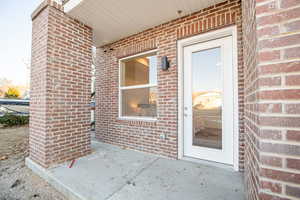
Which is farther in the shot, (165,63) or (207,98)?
(165,63)

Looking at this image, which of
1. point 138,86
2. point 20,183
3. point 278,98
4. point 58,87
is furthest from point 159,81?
point 20,183

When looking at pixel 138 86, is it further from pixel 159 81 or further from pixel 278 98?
pixel 278 98

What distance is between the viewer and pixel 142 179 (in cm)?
192

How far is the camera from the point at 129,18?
8.63ft

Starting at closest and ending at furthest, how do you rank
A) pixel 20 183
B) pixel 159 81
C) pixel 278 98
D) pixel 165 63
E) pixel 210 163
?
pixel 278 98, pixel 20 183, pixel 210 163, pixel 165 63, pixel 159 81

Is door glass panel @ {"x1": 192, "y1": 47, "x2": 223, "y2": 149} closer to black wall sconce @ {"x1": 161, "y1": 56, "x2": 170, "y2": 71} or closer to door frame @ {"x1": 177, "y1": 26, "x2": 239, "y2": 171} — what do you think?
door frame @ {"x1": 177, "y1": 26, "x2": 239, "y2": 171}

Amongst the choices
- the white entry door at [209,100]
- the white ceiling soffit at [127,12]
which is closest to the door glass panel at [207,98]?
the white entry door at [209,100]

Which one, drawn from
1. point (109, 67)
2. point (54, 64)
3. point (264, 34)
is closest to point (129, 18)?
point (109, 67)

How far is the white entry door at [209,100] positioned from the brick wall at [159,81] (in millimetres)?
201

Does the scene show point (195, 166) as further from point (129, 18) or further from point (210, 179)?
point (129, 18)

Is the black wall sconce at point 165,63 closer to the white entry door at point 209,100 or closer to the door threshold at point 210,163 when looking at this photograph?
the white entry door at point 209,100

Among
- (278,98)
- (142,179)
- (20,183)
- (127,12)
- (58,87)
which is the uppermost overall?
(127,12)

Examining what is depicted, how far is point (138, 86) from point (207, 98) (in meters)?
1.65

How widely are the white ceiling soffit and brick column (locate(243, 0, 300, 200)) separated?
72.2 inches
